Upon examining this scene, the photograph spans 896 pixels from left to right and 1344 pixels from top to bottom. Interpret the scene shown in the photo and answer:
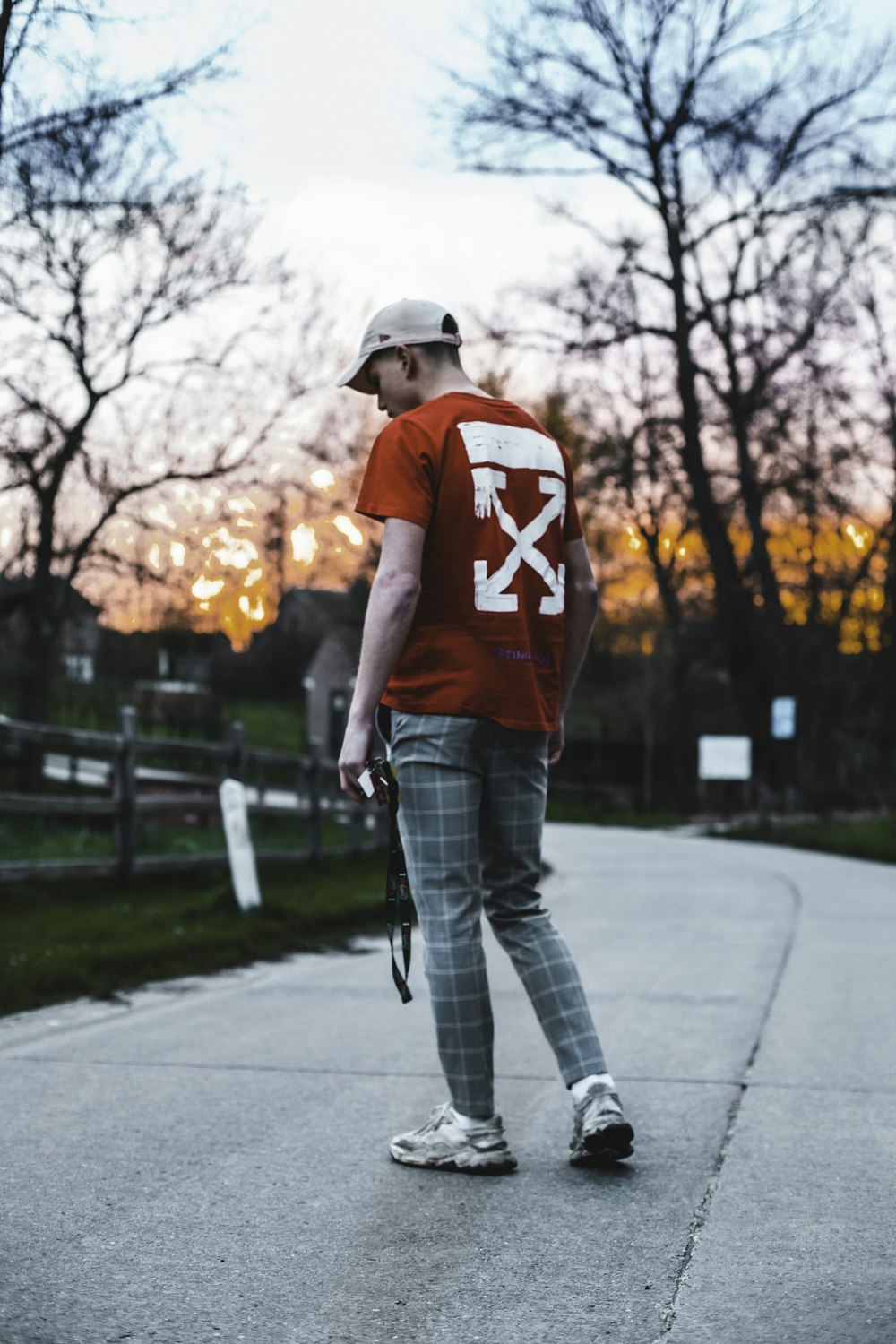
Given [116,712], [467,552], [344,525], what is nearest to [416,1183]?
[467,552]

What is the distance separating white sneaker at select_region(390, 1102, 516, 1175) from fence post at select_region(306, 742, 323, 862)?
956cm

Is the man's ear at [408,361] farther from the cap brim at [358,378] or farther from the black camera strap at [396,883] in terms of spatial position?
the black camera strap at [396,883]

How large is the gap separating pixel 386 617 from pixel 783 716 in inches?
965

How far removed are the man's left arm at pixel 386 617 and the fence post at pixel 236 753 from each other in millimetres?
8011

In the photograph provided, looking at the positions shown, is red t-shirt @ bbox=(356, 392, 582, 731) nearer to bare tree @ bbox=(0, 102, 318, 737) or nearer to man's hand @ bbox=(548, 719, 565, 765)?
man's hand @ bbox=(548, 719, 565, 765)

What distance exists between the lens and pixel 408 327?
3.76 metres

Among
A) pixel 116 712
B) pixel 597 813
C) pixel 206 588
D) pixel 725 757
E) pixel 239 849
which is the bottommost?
pixel 597 813

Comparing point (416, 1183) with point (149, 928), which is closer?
point (416, 1183)

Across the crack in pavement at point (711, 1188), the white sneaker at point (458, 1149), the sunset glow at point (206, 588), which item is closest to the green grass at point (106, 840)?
the sunset glow at point (206, 588)

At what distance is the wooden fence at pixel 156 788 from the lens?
377 inches

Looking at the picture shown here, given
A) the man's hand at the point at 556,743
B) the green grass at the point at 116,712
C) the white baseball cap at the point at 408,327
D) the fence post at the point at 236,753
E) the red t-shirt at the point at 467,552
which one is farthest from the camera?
the green grass at the point at 116,712

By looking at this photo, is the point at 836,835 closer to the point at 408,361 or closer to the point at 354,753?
the point at 408,361

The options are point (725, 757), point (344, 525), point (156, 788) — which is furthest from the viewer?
point (725, 757)

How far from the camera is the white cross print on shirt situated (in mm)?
3605
